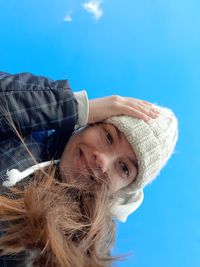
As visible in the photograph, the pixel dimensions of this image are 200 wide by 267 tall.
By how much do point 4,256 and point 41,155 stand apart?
20 centimetres

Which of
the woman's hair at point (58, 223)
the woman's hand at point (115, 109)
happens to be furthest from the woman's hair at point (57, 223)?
the woman's hand at point (115, 109)

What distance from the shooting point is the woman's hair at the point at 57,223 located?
468 mm

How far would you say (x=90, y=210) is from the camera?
55cm

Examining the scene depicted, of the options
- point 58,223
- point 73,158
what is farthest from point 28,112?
point 58,223

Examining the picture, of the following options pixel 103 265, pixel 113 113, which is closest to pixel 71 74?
pixel 113 113

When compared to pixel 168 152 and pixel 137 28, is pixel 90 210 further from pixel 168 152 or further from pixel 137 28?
pixel 137 28

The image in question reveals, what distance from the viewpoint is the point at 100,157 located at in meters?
0.63

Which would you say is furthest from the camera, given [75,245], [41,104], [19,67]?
[19,67]

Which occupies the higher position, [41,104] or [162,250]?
[41,104]

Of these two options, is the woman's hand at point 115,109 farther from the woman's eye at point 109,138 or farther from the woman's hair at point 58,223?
the woman's hair at point 58,223

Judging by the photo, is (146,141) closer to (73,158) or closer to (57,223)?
(73,158)

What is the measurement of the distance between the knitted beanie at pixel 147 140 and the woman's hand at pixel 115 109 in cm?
1

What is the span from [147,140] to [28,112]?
8.1 inches

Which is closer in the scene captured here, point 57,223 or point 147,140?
point 57,223
